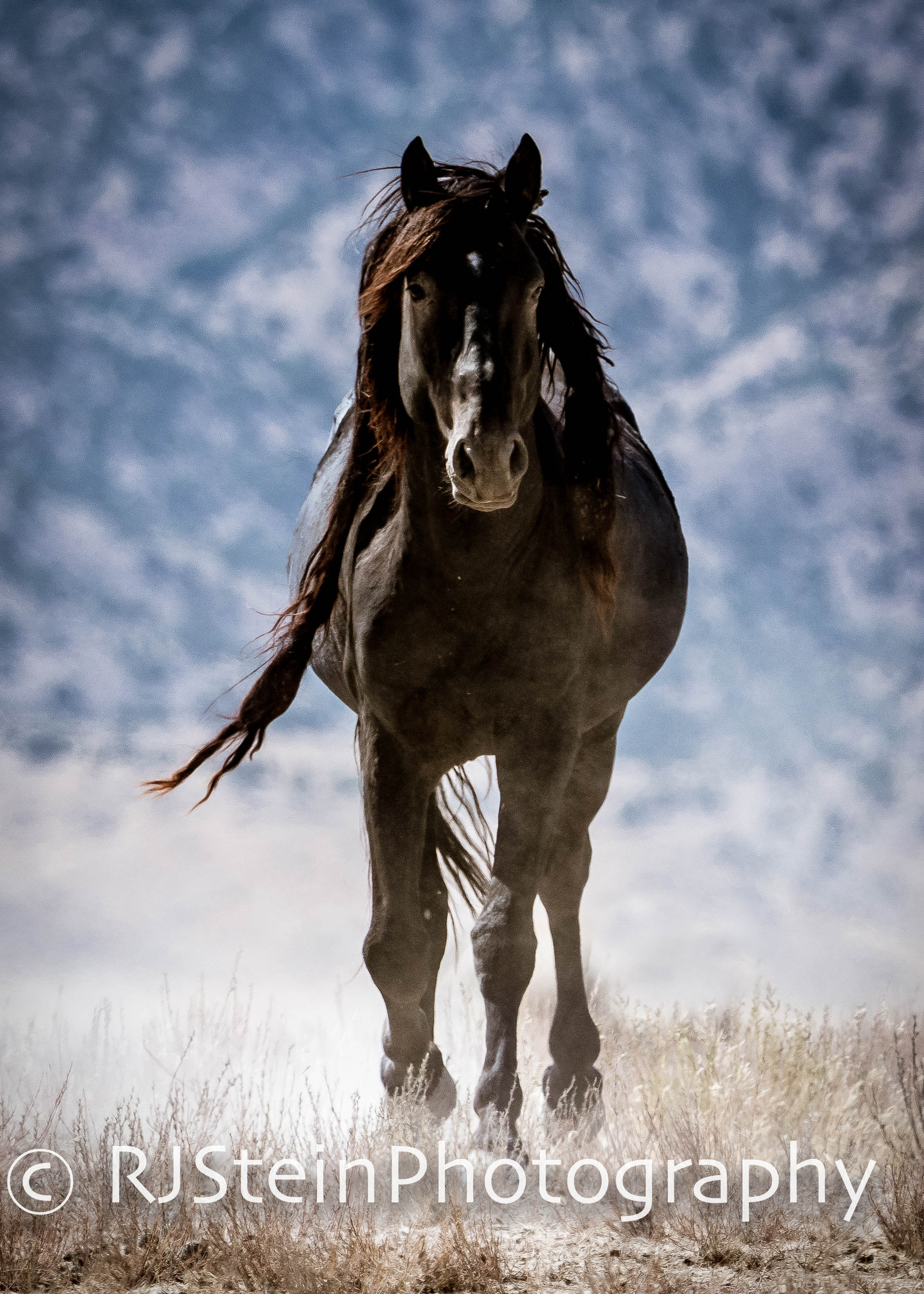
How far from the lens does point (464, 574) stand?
3.88 meters

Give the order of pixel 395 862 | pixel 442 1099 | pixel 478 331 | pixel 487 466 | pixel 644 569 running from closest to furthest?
1. pixel 487 466
2. pixel 478 331
3. pixel 395 862
4. pixel 442 1099
5. pixel 644 569

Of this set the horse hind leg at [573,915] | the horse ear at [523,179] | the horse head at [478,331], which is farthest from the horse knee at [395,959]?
the horse ear at [523,179]

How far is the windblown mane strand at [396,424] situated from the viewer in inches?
147

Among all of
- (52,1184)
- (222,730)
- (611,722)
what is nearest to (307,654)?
(222,730)

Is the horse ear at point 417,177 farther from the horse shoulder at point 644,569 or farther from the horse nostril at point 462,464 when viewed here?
the horse shoulder at point 644,569

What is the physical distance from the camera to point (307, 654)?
4.58 meters

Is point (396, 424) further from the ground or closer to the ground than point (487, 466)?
further from the ground

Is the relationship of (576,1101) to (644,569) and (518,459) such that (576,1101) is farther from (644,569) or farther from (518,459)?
(518,459)

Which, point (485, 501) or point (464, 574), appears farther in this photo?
point (464, 574)

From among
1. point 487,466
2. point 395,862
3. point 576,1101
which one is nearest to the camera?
point 487,466

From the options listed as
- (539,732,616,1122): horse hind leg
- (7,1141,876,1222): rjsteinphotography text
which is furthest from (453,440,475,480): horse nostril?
(539,732,616,1122): horse hind leg

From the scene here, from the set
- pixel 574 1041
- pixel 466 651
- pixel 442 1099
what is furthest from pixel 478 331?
pixel 574 1041

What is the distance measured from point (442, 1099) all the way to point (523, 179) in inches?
131

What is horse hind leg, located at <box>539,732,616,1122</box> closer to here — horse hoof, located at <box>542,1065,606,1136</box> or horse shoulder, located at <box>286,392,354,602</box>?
horse hoof, located at <box>542,1065,606,1136</box>
